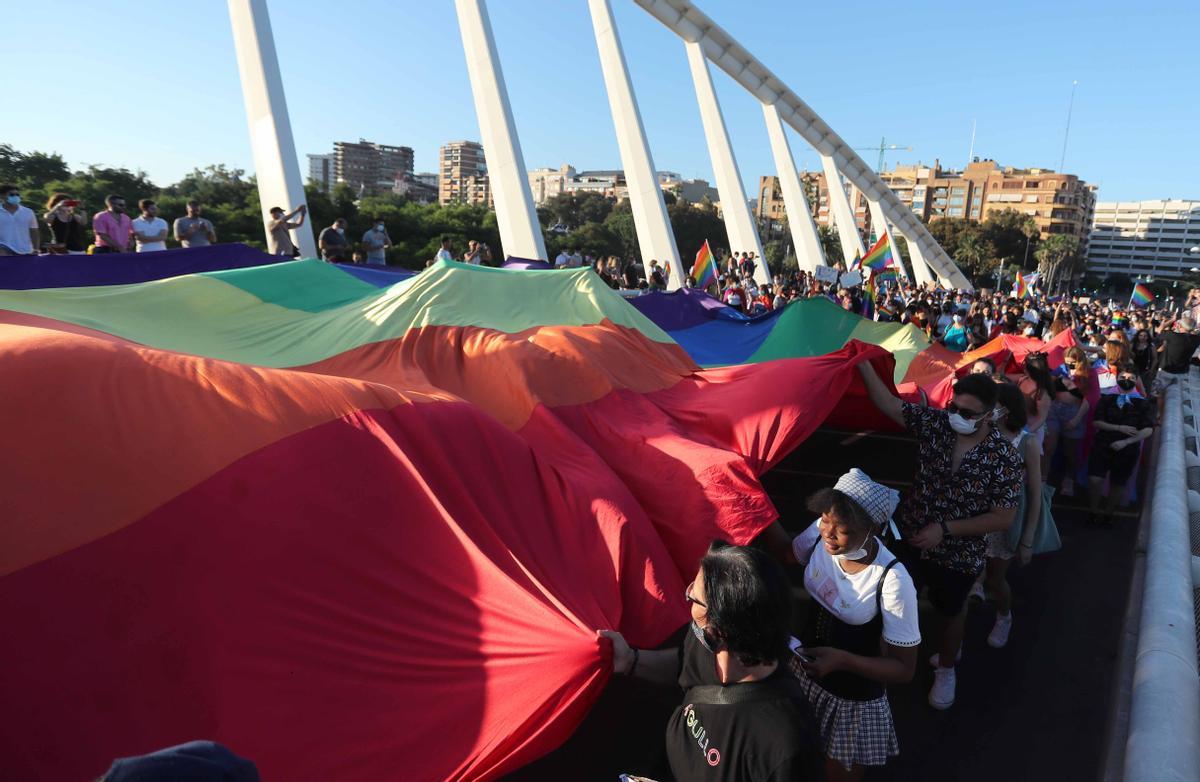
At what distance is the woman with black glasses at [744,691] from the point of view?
1689mm

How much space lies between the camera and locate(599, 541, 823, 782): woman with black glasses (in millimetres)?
1689

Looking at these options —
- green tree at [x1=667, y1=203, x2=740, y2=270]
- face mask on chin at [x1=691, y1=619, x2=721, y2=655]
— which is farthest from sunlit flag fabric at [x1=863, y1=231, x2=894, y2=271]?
green tree at [x1=667, y1=203, x2=740, y2=270]

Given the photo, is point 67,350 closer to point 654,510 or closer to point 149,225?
point 654,510

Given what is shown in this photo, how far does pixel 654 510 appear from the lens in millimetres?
4039

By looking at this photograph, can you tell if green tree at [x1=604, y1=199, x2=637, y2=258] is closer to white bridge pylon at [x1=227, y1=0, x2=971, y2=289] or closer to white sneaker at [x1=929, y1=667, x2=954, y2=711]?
white bridge pylon at [x1=227, y1=0, x2=971, y2=289]

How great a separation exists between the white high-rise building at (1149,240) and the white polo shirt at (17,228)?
174 meters

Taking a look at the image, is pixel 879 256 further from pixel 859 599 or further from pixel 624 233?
pixel 624 233

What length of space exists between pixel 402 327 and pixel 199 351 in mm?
1380

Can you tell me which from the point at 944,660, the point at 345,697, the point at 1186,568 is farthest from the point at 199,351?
the point at 1186,568

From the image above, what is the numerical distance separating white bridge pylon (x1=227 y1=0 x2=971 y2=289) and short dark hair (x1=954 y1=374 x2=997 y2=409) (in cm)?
1258

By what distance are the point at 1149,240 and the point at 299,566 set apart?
198 m

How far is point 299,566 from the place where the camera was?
2.56 metres

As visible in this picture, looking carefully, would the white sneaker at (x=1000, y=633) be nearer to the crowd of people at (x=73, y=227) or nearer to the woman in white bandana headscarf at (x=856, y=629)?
the woman in white bandana headscarf at (x=856, y=629)

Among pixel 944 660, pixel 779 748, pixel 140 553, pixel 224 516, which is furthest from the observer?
pixel 944 660
